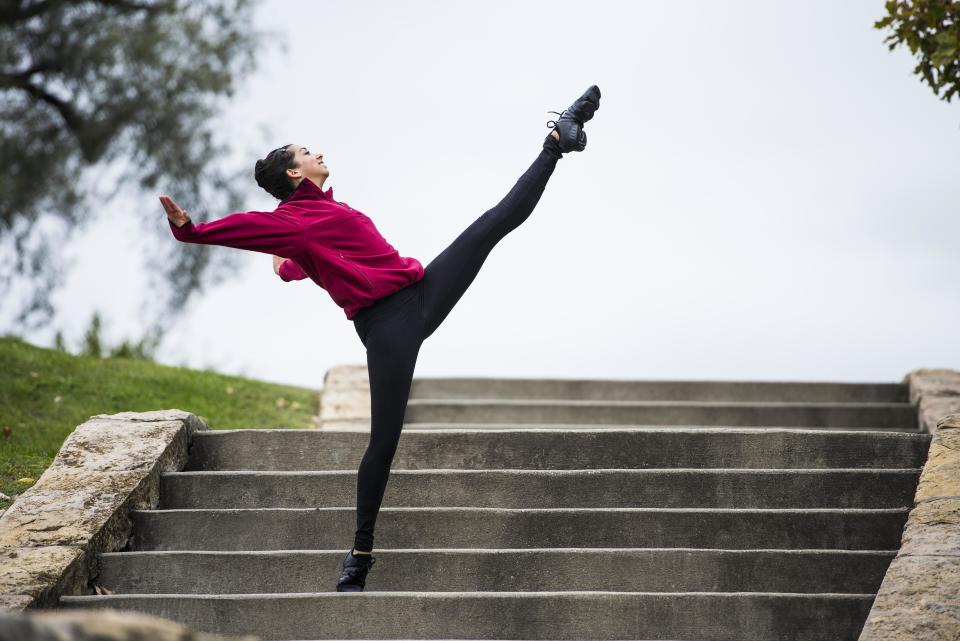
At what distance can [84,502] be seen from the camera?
5191mm

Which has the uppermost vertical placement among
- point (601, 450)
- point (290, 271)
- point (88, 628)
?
point (290, 271)

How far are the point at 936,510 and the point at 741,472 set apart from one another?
0.97m

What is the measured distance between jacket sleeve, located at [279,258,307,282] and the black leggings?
1.45ft

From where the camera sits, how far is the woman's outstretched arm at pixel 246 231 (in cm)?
447

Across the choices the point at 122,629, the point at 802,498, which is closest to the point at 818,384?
the point at 802,498

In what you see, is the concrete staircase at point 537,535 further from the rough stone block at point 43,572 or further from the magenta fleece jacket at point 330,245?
the magenta fleece jacket at point 330,245

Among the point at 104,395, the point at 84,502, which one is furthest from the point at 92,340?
the point at 84,502

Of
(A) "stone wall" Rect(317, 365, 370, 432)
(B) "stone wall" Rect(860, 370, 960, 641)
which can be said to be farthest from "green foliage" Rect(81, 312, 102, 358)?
(B) "stone wall" Rect(860, 370, 960, 641)

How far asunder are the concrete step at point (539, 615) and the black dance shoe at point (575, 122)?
75.2 inches

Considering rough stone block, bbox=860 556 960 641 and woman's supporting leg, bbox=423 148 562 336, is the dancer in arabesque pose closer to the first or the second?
woman's supporting leg, bbox=423 148 562 336

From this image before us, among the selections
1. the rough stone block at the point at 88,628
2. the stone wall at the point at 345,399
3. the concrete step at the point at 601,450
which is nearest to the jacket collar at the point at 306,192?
the concrete step at the point at 601,450

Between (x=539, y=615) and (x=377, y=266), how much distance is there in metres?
1.62

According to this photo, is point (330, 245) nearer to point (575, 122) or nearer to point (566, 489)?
point (575, 122)

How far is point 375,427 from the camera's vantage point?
4562mm
